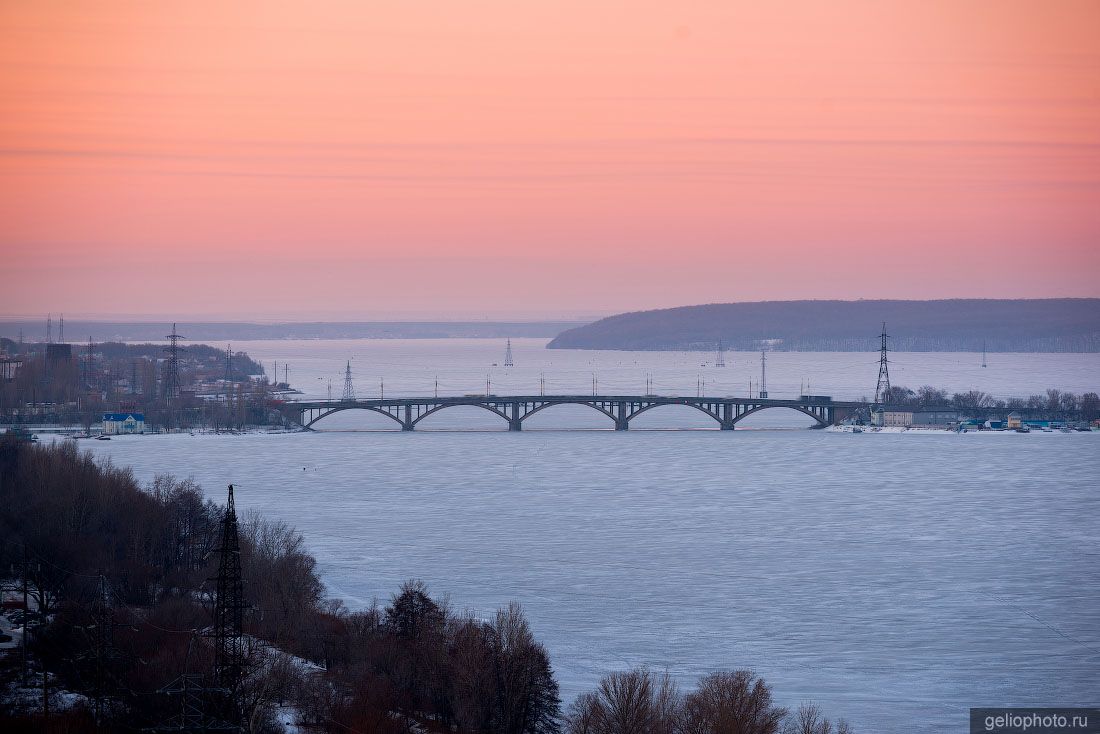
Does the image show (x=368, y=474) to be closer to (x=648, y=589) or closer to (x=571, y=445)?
(x=571, y=445)

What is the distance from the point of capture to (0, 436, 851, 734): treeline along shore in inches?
753

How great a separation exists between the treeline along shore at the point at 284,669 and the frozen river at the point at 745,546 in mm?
2409

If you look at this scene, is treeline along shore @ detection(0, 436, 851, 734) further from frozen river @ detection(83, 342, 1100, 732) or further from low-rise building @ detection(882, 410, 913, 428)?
low-rise building @ detection(882, 410, 913, 428)

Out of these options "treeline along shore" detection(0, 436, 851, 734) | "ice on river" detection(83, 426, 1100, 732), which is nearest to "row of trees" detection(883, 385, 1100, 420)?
"ice on river" detection(83, 426, 1100, 732)

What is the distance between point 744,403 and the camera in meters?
89.7

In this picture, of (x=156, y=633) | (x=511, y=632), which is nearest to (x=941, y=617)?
(x=511, y=632)

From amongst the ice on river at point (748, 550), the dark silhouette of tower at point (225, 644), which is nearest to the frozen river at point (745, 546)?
the ice on river at point (748, 550)

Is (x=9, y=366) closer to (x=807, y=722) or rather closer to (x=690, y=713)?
(x=690, y=713)

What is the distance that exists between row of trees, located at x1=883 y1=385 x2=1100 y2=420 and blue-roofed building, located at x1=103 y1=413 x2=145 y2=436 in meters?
50.2

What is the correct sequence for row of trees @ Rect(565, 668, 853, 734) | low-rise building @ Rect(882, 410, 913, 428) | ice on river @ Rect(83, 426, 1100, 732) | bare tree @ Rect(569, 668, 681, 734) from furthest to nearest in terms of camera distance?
low-rise building @ Rect(882, 410, 913, 428), ice on river @ Rect(83, 426, 1100, 732), bare tree @ Rect(569, 668, 681, 734), row of trees @ Rect(565, 668, 853, 734)

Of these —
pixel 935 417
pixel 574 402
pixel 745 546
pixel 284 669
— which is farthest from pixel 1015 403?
pixel 284 669

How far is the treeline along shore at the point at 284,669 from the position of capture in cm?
1912

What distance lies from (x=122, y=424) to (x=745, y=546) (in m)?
49.6

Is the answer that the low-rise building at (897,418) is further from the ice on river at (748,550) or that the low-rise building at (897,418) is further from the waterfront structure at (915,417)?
the ice on river at (748,550)
